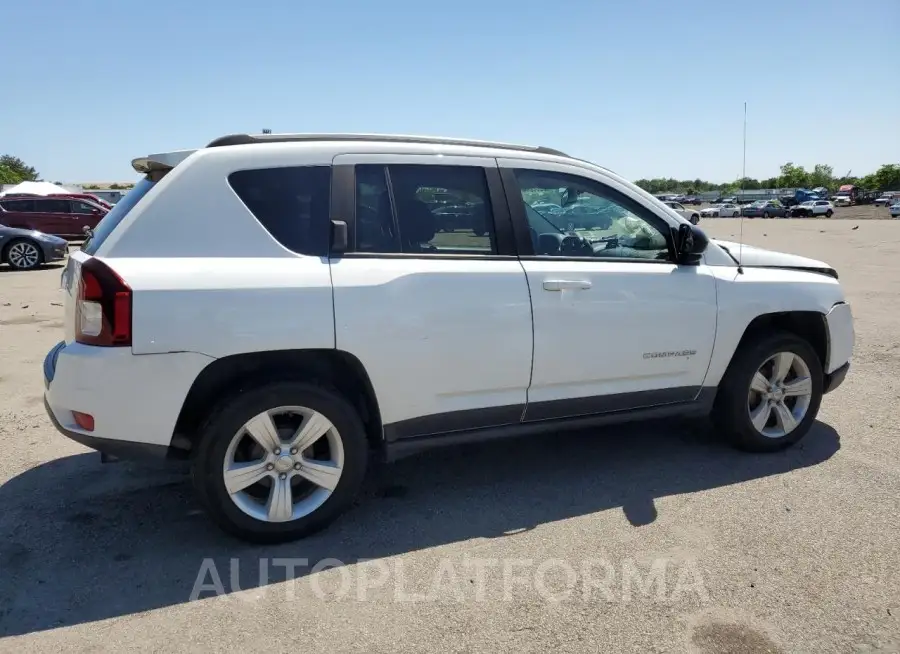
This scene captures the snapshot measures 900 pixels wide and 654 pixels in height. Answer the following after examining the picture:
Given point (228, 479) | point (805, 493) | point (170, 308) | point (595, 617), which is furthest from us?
point (805, 493)

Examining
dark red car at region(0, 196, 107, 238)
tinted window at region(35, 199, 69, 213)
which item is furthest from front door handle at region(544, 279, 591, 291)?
tinted window at region(35, 199, 69, 213)

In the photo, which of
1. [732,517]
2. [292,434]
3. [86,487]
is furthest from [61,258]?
[732,517]

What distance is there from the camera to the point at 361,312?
11.0 ft

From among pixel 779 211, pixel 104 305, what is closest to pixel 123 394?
pixel 104 305

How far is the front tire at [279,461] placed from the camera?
128 inches

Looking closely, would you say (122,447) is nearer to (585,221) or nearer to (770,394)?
(585,221)

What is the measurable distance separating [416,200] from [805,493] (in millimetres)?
2757

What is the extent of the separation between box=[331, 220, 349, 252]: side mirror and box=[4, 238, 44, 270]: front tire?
15.0 metres

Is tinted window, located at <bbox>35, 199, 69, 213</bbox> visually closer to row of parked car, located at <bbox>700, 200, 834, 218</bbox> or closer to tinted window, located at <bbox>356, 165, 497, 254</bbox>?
tinted window, located at <bbox>356, 165, 497, 254</bbox>

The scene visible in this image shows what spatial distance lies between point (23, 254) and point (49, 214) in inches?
263

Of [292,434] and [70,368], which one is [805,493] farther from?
[70,368]

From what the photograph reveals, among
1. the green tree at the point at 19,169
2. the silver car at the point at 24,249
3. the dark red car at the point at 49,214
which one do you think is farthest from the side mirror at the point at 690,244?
the green tree at the point at 19,169

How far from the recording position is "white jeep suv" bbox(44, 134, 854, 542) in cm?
315

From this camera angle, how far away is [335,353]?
3.41m
